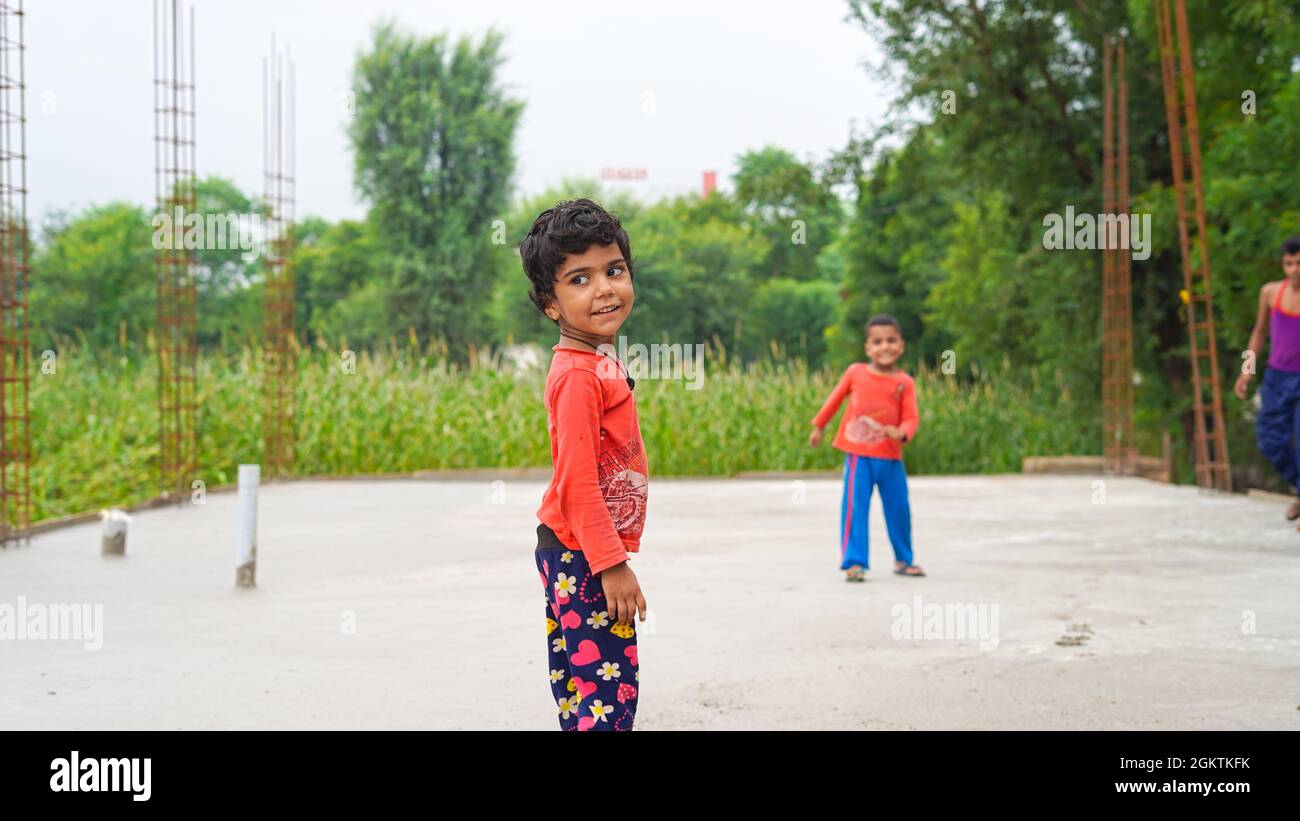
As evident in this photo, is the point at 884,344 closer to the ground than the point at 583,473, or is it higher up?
higher up

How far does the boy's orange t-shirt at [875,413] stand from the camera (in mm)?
9297

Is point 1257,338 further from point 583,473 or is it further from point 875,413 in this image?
point 583,473

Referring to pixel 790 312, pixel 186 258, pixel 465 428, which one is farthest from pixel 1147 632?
pixel 790 312

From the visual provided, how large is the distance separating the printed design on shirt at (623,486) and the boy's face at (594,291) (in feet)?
1.02

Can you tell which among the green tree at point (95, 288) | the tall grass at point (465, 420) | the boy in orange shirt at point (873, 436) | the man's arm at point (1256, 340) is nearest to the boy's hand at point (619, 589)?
the boy in orange shirt at point (873, 436)

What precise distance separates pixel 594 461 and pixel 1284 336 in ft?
29.5

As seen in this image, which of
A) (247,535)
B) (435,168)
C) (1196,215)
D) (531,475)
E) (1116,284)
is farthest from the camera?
(435,168)

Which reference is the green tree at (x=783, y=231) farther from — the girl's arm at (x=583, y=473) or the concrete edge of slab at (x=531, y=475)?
the girl's arm at (x=583, y=473)

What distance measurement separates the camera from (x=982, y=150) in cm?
2306

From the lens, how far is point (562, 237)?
382 centimetres

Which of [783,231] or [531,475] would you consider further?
[783,231]

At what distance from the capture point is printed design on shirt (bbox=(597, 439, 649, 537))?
3.84 m

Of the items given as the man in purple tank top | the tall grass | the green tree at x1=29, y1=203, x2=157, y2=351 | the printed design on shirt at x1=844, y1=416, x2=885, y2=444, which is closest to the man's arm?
the man in purple tank top

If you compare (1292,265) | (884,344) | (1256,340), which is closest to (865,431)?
(884,344)
